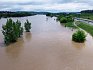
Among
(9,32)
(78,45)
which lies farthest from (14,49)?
(78,45)

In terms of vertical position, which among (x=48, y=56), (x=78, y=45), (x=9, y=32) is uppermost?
(x=9, y=32)

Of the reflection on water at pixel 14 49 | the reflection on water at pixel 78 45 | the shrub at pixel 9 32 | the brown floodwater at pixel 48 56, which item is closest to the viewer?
the brown floodwater at pixel 48 56

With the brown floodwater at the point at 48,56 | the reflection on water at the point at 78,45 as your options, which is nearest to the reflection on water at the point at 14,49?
the brown floodwater at the point at 48,56

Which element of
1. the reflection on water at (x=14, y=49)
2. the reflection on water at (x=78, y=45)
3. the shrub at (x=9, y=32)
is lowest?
the reflection on water at (x=78, y=45)

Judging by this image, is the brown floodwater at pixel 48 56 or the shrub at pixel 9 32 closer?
the brown floodwater at pixel 48 56

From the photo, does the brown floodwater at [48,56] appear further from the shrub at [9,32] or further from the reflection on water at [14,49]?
the shrub at [9,32]

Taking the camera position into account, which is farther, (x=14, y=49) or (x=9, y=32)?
(x=9, y=32)

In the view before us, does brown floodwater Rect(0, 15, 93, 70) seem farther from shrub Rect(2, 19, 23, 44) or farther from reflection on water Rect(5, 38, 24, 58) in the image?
shrub Rect(2, 19, 23, 44)

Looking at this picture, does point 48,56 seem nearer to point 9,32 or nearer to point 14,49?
point 14,49

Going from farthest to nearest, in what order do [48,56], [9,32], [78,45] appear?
1. [9,32]
2. [78,45]
3. [48,56]

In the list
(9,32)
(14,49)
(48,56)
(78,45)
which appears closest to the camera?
(48,56)

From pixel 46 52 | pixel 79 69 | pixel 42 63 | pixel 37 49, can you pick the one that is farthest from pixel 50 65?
pixel 37 49

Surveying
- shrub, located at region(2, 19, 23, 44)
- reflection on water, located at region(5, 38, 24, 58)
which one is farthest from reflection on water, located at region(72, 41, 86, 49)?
shrub, located at region(2, 19, 23, 44)
